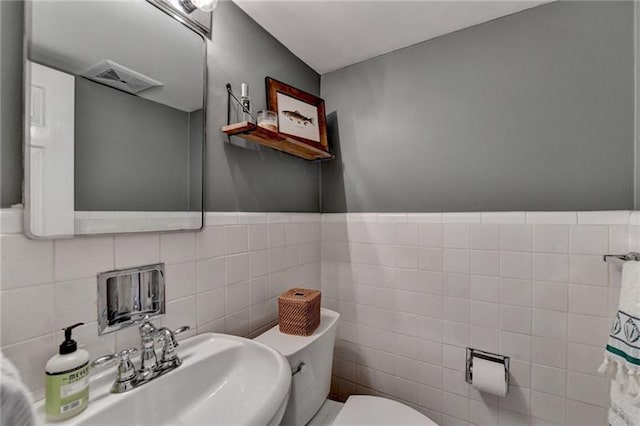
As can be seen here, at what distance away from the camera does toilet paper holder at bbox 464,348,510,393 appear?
117 centimetres

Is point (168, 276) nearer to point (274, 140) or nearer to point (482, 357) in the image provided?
point (274, 140)

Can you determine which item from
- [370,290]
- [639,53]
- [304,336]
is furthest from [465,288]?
[639,53]

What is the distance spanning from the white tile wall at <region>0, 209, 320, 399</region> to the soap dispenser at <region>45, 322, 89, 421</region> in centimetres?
7

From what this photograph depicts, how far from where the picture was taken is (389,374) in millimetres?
1438

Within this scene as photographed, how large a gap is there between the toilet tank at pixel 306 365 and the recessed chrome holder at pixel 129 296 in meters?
0.43

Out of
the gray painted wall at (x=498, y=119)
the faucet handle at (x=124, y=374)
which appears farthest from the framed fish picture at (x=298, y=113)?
the faucet handle at (x=124, y=374)

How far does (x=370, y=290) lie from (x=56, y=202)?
4.40 feet

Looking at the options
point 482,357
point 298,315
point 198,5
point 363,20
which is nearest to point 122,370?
point 298,315

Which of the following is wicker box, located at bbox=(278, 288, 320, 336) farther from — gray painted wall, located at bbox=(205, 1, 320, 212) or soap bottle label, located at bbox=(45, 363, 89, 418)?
soap bottle label, located at bbox=(45, 363, 89, 418)

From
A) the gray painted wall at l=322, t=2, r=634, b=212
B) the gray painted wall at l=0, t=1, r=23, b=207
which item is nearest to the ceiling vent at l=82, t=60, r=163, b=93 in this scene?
the gray painted wall at l=0, t=1, r=23, b=207

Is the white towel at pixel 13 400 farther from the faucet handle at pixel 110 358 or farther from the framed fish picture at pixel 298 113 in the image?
the framed fish picture at pixel 298 113

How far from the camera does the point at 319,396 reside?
3.73 ft

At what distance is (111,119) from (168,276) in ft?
1.64

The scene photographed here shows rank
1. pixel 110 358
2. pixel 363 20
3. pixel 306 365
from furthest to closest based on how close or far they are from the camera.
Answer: pixel 363 20 < pixel 306 365 < pixel 110 358
